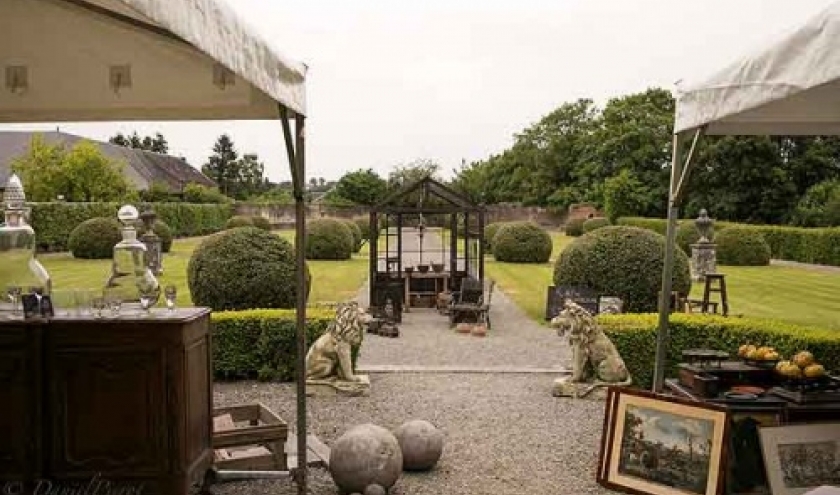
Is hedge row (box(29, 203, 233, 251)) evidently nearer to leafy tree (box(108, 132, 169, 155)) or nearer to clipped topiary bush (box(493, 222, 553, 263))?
clipped topiary bush (box(493, 222, 553, 263))

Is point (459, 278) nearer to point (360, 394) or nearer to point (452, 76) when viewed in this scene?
point (360, 394)

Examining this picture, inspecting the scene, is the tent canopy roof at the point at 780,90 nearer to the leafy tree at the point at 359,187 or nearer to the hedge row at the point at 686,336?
the hedge row at the point at 686,336

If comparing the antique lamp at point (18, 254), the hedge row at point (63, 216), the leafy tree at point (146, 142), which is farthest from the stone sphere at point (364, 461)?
the leafy tree at point (146, 142)

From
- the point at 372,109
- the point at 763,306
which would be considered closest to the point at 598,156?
the point at 372,109

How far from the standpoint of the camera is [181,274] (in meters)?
21.8

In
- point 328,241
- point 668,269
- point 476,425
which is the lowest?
point 476,425

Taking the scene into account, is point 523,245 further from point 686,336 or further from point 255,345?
point 255,345

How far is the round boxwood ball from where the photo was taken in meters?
10.9

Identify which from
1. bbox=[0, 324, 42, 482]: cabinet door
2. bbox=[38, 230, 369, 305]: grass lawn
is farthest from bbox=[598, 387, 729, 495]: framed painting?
bbox=[38, 230, 369, 305]: grass lawn

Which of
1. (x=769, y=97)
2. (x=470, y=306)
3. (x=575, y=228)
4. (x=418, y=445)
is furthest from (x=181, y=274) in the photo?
(x=575, y=228)

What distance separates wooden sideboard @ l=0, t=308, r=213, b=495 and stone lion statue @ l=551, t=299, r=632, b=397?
482 centimetres

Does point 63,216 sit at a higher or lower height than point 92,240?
higher

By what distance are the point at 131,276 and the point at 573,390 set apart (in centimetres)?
524

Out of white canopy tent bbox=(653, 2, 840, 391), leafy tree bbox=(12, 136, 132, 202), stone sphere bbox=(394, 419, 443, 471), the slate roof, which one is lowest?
stone sphere bbox=(394, 419, 443, 471)
